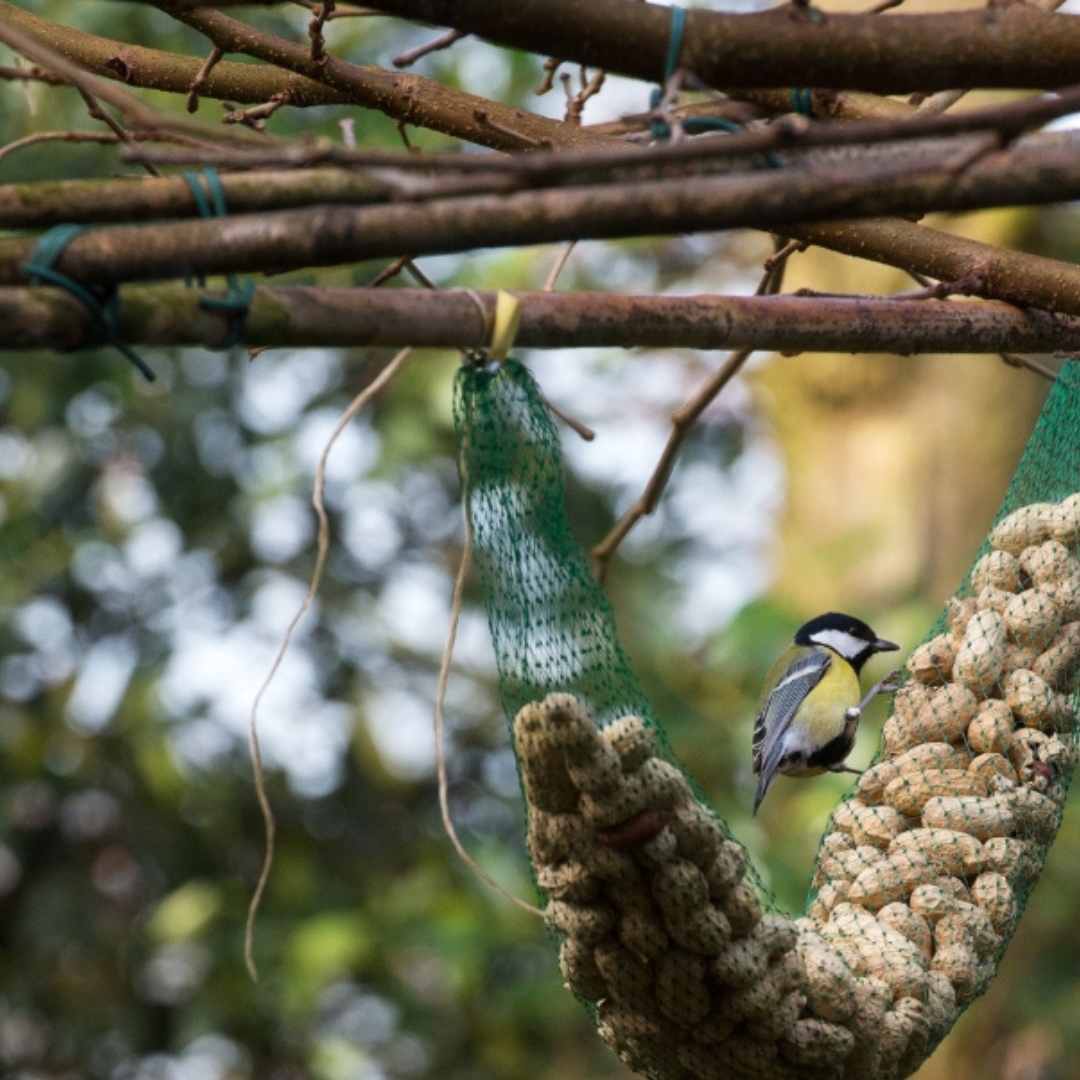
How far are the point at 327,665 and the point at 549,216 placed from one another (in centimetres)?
414

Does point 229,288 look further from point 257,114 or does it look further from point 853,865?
point 853,865

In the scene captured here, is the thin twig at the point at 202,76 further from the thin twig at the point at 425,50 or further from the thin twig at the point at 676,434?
the thin twig at the point at 676,434

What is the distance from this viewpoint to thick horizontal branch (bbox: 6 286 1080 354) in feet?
3.92

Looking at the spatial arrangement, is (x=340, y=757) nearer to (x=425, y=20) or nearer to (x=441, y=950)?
(x=441, y=950)

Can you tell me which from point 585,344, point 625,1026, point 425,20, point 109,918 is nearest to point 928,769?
point 625,1026

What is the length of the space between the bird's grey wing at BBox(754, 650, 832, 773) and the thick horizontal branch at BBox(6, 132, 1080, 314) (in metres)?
1.51

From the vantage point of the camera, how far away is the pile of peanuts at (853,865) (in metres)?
1.49

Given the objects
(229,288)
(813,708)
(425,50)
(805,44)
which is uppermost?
(425,50)

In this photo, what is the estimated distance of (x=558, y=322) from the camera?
145 cm

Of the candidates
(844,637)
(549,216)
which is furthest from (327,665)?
(549,216)

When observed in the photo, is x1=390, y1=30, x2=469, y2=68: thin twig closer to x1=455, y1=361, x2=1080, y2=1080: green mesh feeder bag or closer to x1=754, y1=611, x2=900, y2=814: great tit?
x1=455, y1=361, x2=1080, y2=1080: green mesh feeder bag

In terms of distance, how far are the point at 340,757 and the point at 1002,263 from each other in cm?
A: 384

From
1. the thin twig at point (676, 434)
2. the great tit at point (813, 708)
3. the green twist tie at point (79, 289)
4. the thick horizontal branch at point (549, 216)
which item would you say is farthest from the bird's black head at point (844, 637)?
the green twist tie at point (79, 289)

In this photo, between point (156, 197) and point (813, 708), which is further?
point (813, 708)
